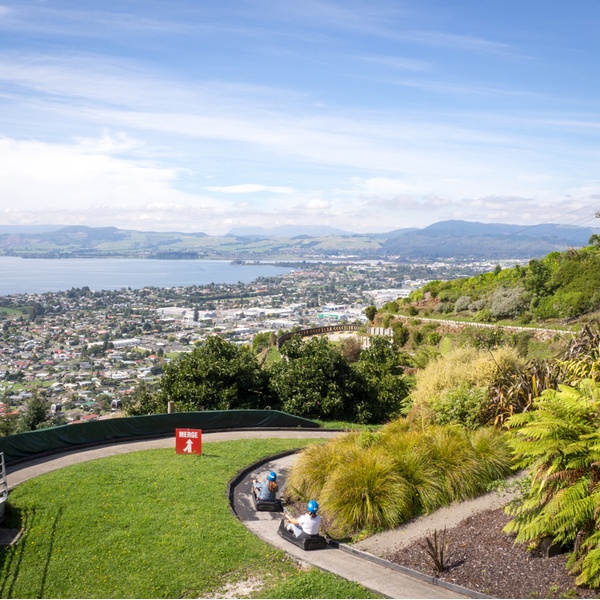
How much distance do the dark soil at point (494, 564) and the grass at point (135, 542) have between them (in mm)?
1612

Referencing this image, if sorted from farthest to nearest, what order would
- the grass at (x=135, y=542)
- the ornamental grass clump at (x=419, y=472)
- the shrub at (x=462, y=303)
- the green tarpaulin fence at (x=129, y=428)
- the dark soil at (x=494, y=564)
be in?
the shrub at (x=462, y=303) < the green tarpaulin fence at (x=129, y=428) < the ornamental grass clump at (x=419, y=472) < the grass at (x=135, y=542) < the dark soil at (x=494, y=564)

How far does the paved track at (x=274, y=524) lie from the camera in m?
9.48

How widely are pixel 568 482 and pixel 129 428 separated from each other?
569 inches

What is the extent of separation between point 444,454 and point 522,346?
78.6 ft

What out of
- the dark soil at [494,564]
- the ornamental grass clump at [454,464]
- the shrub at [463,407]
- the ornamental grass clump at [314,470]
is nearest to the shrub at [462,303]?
the shrub at [463,407]

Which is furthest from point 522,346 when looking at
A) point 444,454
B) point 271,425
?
point 444,454

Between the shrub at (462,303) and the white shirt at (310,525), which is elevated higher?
A: the shrub at (462,303)

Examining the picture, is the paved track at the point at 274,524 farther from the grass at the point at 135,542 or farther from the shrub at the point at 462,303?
the shrub at the point at 462,303

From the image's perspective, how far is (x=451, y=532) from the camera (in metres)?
10.9

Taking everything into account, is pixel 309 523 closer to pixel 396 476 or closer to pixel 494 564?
pixel 396 476

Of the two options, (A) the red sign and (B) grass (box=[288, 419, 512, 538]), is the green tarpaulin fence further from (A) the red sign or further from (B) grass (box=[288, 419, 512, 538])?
(B) grass (box=[288, 419, 512, 538])

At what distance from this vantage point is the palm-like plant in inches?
327

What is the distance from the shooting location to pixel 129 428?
1953cm

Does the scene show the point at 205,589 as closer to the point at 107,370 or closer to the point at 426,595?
the point at 426,595
